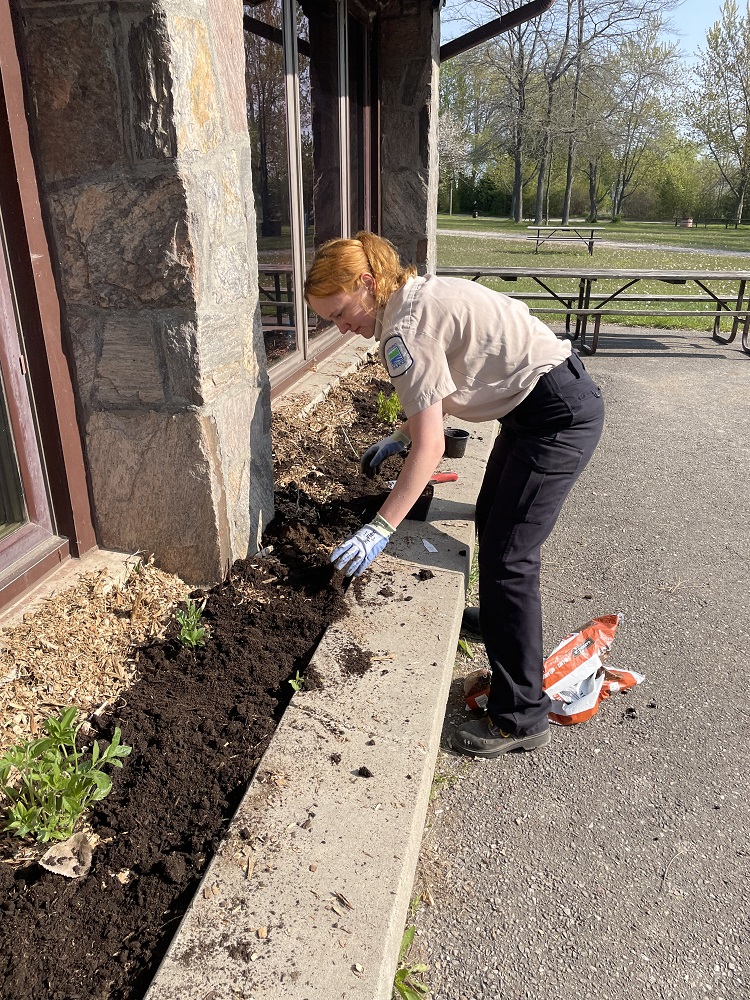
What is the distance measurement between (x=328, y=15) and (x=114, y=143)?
402cm

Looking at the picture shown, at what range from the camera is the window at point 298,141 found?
14.4 feet

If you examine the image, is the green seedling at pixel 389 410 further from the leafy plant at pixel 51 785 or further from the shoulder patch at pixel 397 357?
the leafy plant at pixel 51 785

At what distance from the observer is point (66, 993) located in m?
1.50

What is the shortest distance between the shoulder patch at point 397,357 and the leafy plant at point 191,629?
39.0 inches

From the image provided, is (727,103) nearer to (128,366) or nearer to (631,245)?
(631,245)

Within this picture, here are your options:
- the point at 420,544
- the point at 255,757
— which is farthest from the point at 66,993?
the point at 420,544

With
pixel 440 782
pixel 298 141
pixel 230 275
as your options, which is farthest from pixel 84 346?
pixel 298 141

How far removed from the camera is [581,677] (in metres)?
2.92

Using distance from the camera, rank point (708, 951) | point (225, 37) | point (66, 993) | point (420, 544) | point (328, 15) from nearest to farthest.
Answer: point (66, 993) < point (708, 951) < point (225, 37) < point (420, 544) < point (328, 15)

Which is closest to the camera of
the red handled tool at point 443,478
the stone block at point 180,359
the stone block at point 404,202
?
the stone block at point 180,359

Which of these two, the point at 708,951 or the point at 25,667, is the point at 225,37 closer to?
the point at 25,667

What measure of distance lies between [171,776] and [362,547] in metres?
0.83

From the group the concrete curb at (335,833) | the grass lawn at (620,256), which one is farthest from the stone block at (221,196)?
the grass lawn at (620,256)

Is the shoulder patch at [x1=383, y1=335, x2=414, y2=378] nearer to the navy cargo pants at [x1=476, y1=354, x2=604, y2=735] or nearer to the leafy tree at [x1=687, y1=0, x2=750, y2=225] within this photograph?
the navy cargo pants at [x1=476, y1=354, x2=604, y2=735]
